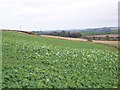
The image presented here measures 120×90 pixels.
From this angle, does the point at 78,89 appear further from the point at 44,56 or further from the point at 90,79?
the point at 44,56

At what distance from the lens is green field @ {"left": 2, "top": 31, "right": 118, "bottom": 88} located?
1408 cm

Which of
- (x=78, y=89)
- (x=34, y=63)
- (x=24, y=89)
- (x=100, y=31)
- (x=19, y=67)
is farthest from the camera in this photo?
(x=100, y=31)

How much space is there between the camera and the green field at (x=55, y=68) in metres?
14.1

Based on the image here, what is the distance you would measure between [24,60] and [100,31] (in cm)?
5081

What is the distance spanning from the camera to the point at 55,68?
17219mm

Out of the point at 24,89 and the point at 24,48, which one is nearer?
the point at 24,89

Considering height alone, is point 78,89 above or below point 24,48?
below

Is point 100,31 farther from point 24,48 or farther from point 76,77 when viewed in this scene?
point 76,77

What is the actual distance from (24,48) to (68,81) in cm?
767

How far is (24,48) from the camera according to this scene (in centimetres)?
2191

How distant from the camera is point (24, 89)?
12.8 meters

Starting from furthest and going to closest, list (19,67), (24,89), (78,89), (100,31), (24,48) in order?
(100,31) < (24,48) < (19,67) < (78,89) < (24,89)

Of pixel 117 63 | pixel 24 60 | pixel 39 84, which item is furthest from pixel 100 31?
pixel 39 84

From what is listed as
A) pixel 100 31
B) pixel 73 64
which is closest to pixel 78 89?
pixel 73 64
